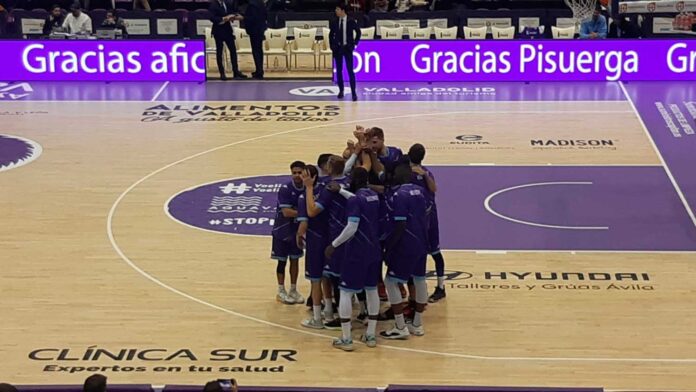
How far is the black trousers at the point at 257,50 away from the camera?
27172 millimetres

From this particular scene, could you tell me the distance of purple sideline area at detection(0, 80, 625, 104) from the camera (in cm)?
2512

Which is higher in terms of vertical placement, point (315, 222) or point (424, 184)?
point (424, 184)

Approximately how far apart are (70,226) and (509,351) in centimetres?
698

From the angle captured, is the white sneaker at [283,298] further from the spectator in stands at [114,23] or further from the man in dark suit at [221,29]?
the spectator in stands at [114,23]

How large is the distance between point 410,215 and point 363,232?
0.52 m

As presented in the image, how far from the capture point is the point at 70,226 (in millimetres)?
16016

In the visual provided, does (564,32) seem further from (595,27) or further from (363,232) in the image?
(363,232)

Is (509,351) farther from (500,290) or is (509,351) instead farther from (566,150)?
(566,150)

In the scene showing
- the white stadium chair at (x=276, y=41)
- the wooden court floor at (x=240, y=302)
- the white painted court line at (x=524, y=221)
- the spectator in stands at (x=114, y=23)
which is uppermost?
the spectator in stands at (x=114, y=23)

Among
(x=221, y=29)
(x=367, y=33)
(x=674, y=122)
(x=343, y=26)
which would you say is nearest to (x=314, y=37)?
(x=367, y=33)

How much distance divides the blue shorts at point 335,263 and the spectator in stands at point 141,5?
2220 cm

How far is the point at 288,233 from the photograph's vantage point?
12.5 meters

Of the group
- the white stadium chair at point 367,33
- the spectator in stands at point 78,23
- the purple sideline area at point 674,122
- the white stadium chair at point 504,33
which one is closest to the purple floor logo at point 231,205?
the purple sideline area at point 674,122

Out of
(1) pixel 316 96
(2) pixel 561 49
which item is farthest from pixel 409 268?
(2) pixel 561 49
